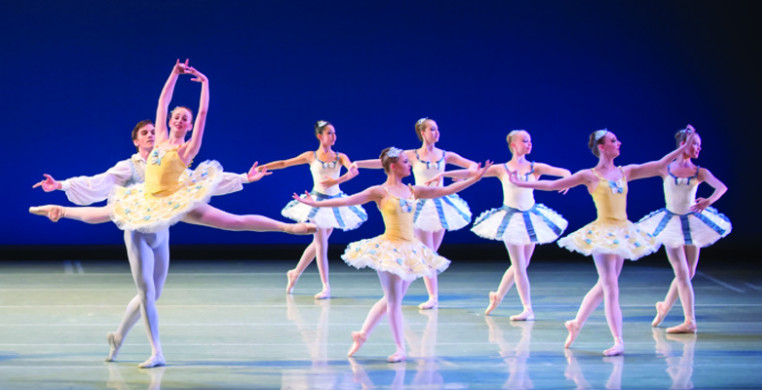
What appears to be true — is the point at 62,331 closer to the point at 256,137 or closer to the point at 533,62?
the point at 256,137

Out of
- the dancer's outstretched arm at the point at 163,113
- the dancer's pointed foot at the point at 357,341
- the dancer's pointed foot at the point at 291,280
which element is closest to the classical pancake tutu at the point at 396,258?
the dancer's pointed foot at the point at 357,341

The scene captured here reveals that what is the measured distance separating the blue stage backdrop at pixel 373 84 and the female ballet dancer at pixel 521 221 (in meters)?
3.10

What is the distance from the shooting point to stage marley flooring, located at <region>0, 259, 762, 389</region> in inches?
177

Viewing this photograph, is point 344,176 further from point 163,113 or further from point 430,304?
point 163,113

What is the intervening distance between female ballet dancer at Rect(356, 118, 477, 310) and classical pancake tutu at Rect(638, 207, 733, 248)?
1.33 metres

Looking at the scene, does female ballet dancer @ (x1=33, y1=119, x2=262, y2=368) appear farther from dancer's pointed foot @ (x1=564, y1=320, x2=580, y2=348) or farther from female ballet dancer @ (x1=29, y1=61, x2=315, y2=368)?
dancer's pointed foot @ (x1=564, y1=320, x2=580, y2=348)

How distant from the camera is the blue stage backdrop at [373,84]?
8992 millimetres

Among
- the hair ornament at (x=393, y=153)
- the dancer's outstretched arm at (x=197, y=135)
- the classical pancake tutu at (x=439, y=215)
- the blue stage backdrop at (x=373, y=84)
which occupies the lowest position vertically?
the dancer's outstretched arm at (x=197, y=135)

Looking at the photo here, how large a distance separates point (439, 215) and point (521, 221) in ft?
2.11

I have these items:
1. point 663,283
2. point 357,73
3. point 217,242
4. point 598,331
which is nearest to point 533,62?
point 357,73

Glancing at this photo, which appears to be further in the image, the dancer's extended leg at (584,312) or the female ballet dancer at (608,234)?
the dancer's extended leg at (584,312)

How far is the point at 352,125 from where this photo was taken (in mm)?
9219

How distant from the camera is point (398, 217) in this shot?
4.87m

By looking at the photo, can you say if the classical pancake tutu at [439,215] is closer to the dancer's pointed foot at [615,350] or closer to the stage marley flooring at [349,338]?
the stage marley flooring at [349,338]
